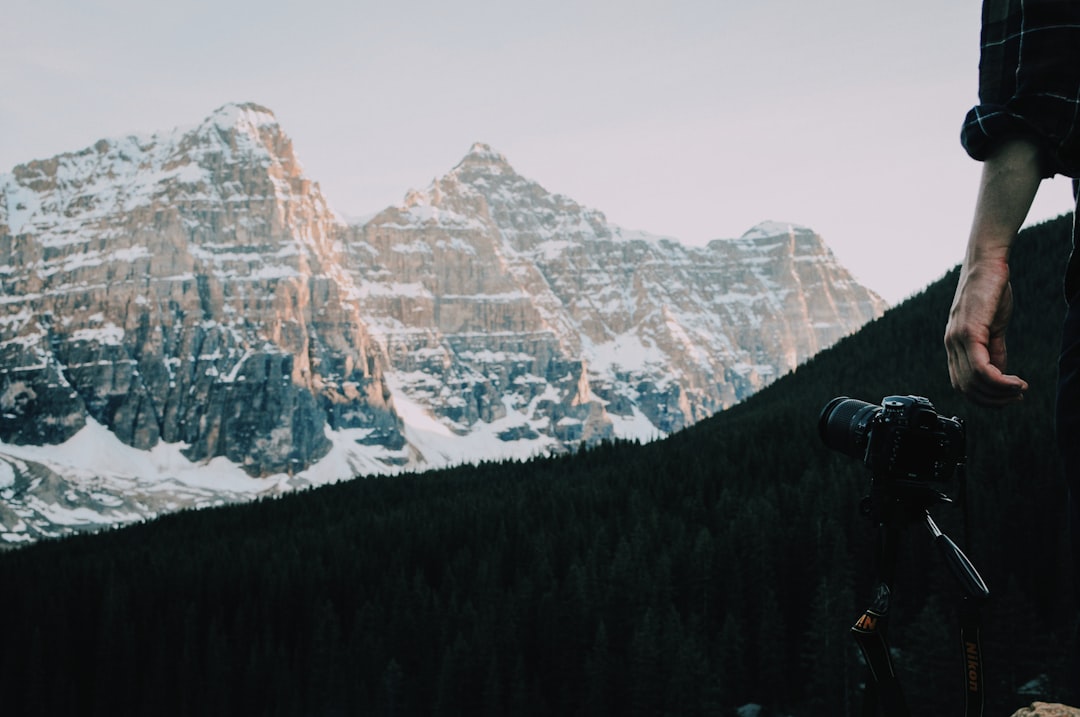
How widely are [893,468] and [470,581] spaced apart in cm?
8512

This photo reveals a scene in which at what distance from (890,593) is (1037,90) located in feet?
6.34

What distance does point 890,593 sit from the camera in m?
4.31

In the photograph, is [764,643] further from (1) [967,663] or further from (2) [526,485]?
(1) [967,663]

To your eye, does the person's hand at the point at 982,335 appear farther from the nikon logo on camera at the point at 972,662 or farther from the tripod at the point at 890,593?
the nikon logo on camera at the point at 972,662

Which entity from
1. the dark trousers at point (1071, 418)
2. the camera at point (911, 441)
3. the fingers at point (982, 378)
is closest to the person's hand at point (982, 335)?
the fingers at point (982, 378)

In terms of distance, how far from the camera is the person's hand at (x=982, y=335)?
12.4 ft

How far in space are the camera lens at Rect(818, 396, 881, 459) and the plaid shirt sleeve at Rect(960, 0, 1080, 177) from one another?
3.63ft

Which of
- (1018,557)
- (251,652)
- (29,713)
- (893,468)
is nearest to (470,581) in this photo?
(251,652)

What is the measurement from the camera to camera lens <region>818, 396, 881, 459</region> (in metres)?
4.54

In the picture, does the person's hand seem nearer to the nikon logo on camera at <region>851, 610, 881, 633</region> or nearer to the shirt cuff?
the shirt cuff

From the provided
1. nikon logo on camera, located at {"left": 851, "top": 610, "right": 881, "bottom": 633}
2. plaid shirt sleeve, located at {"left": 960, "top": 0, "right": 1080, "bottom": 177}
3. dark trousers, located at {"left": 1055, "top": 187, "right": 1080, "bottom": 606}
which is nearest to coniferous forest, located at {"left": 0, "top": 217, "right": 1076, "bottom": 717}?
nikon logo on camera, located at {"left": 851, "top": 610, "right": 881, "bottom": 633}

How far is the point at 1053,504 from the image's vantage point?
7294cm

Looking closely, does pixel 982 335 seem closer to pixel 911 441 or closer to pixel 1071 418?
pixel 1071 418

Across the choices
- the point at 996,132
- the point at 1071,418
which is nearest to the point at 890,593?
the point at 1071,418
